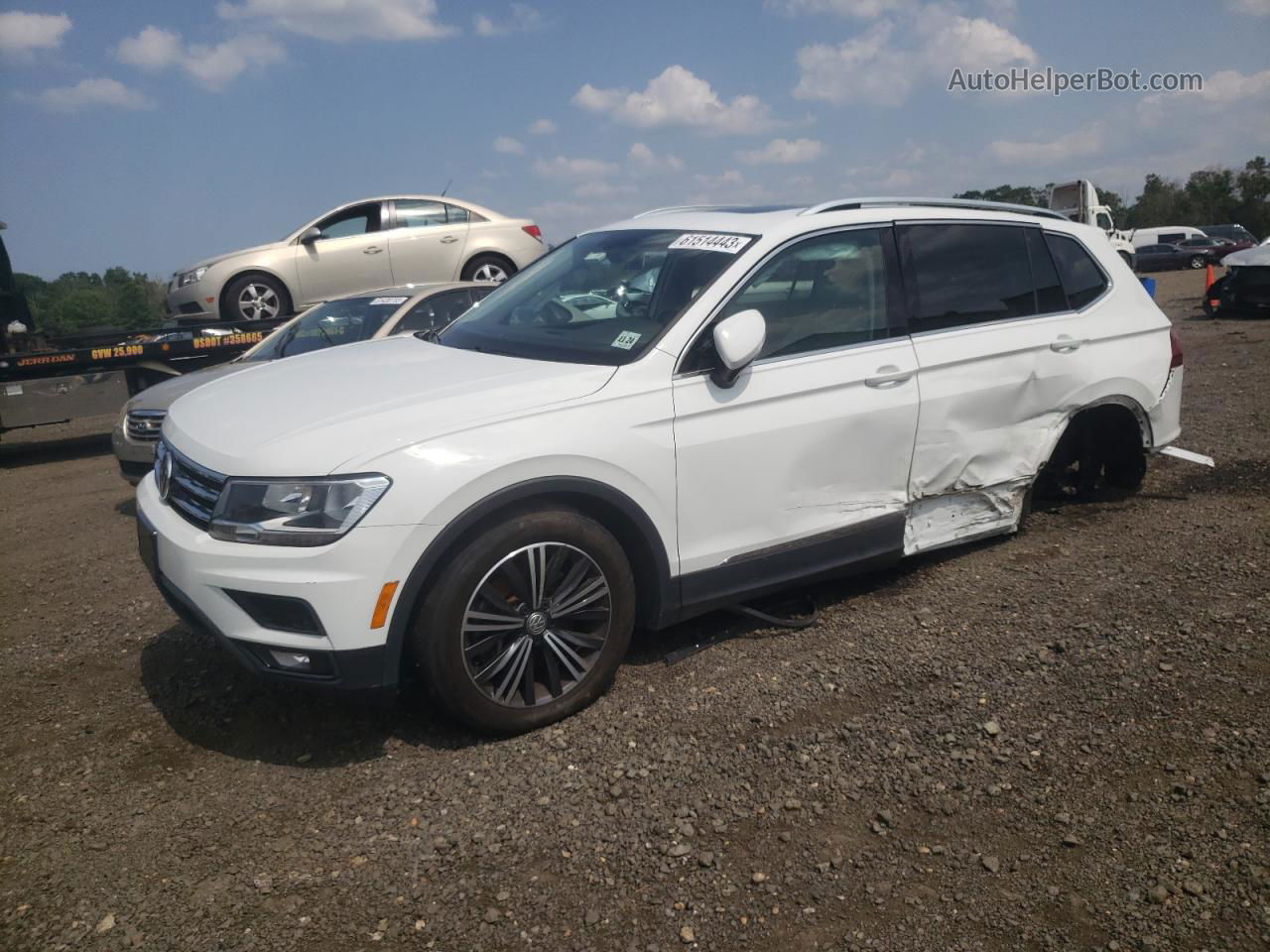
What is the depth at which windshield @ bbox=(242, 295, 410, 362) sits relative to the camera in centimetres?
764

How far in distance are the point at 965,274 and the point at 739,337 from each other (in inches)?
63.0

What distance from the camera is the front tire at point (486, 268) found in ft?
38.8

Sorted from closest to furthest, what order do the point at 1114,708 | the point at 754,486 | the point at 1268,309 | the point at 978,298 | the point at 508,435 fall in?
the point at 508,435
the point at 1114,708
the point at 754,486
the point at 978,298
the point at 1268,309

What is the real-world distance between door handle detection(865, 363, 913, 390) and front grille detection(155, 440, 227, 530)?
8.35 ft

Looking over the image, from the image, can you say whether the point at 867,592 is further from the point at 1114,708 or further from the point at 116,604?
the point at 116,604

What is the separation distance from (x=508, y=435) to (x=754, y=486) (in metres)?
1.06

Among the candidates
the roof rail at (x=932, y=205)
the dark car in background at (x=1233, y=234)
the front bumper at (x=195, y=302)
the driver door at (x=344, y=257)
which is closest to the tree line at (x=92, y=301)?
the front bumper at (x=195, y=302)

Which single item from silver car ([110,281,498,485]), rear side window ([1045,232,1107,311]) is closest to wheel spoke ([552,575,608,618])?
rear side window ([1045,232,1107,311])

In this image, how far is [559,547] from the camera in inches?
135

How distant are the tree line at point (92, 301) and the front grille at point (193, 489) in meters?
9.23

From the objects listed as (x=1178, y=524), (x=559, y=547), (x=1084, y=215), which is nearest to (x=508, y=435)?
(x=559, y=547)

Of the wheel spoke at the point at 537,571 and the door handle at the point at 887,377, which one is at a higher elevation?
the door handle at the point at 887,377

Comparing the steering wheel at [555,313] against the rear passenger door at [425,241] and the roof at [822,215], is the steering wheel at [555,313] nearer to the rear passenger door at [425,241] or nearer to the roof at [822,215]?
the roof at [822,215]

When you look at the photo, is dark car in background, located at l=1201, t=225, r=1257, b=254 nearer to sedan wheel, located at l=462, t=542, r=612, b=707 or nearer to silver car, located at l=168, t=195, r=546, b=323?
silver car, located at l=168, t=195, r=546, b=323
